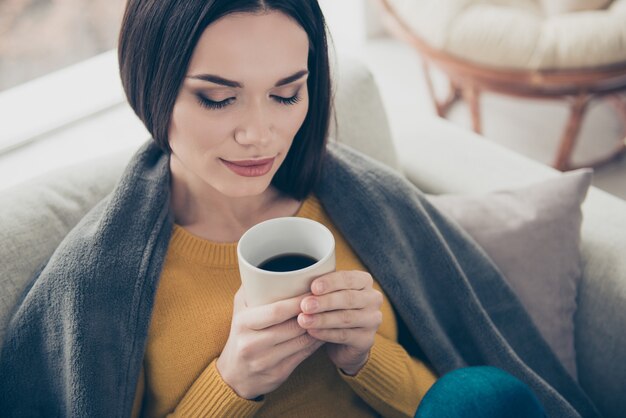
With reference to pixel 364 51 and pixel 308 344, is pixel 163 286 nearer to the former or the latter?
pixel 308 344

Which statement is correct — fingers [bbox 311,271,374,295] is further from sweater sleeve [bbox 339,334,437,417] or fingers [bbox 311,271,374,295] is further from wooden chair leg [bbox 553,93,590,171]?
wooden chair leg [bbox 553,93,590,171]

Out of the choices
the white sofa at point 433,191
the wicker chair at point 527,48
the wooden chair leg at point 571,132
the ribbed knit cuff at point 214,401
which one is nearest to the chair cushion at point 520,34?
the wicker chair at point 527,48

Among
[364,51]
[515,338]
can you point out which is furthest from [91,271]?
[364,51]

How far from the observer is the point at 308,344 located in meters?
0.81

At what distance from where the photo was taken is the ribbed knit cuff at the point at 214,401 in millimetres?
886

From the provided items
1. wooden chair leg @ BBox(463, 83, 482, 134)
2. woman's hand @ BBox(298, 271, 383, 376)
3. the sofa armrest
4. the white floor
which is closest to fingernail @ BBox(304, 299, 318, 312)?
woman's hand @ BBox(298, 271, 383, 376)

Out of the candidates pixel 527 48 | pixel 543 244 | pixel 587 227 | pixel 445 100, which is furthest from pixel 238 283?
pixel 445 100

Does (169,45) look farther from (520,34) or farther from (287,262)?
(520,34)

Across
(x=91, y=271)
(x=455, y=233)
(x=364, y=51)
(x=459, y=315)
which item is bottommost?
(x=364, y=51)

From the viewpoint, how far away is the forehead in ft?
2.71

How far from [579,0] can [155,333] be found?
1939 millimetres

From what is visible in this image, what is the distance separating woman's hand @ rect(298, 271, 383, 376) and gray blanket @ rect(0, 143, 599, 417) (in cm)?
25

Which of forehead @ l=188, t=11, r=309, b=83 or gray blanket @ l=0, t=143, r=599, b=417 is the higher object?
forehead @ l=188, t=11, r=309, b=83

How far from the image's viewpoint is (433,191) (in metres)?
1.45
